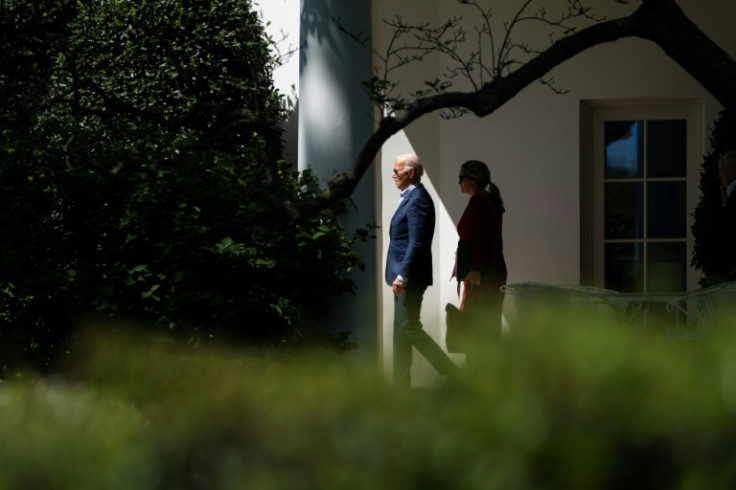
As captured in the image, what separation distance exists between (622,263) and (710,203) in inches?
52.1

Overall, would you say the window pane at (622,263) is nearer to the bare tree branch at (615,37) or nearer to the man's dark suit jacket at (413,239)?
the man's dark suit jacket at (413,239)

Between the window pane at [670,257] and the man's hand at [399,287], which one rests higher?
the window pane at [670,257]

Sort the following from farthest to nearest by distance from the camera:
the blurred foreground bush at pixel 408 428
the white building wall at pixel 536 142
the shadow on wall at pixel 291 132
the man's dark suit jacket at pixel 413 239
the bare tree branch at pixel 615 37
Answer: the shadow on wall at pixel 291 132 < the white building wall at pixel 536 142 < the man's dark suit jacket at pixel 413 239 < the bare tree branch at pixel 615 37 < the blurred foreground bush at pixel 408 428

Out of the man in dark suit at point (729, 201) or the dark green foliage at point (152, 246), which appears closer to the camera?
the dark green foliage at point (152, 246)

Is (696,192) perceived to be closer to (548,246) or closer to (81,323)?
(548,246)

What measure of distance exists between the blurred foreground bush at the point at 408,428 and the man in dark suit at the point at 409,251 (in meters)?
6.62

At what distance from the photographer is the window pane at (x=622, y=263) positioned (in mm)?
11070

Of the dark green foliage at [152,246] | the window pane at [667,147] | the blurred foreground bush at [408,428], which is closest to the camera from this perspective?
the blurred foreground bush at [408,428]

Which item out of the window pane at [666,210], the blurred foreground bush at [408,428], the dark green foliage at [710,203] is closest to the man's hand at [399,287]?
the dark green foliage at [710,203]

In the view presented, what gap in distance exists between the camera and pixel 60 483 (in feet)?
5.48

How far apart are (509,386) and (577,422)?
14 centimetres

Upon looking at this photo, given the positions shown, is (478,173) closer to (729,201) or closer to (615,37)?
(729,201)

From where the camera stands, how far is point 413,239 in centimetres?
862

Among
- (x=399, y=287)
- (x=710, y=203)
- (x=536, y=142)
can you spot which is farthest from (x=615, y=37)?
(x=536, y=142)
